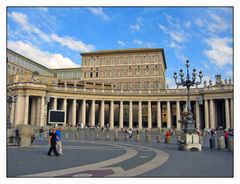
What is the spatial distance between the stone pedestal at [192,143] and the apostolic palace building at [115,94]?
3101 centimetres

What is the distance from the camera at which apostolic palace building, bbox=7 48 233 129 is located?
5988 cm

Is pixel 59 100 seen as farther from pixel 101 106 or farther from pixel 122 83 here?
pixel 122 83

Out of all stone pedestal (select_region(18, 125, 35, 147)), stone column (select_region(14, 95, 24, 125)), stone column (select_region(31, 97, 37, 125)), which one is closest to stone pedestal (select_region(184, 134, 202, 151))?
stone pedestal (select_region(18, 125, 35, 147))

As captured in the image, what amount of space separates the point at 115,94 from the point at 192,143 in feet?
163

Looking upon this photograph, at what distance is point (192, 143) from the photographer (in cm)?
2020

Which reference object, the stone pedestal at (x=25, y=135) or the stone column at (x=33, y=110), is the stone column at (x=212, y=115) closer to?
the stone column at (x=33, y=110)

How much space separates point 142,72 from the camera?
93375 mm

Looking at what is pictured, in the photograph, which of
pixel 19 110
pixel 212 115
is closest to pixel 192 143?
pixel 19 110

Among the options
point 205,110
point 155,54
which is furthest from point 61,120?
point 155,54

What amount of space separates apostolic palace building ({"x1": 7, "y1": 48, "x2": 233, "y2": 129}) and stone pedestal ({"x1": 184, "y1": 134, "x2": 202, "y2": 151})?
3101cm

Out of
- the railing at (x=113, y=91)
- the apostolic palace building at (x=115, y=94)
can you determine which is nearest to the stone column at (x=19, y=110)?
the apostolic palace building at (x=115, y=94)

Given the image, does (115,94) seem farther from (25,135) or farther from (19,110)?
(25,135)

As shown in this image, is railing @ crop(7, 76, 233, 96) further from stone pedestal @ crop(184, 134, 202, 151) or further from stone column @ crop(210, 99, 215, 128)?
stone pedestal @ crop(184, 134, 202, 151)

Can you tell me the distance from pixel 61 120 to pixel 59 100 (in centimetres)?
2955
